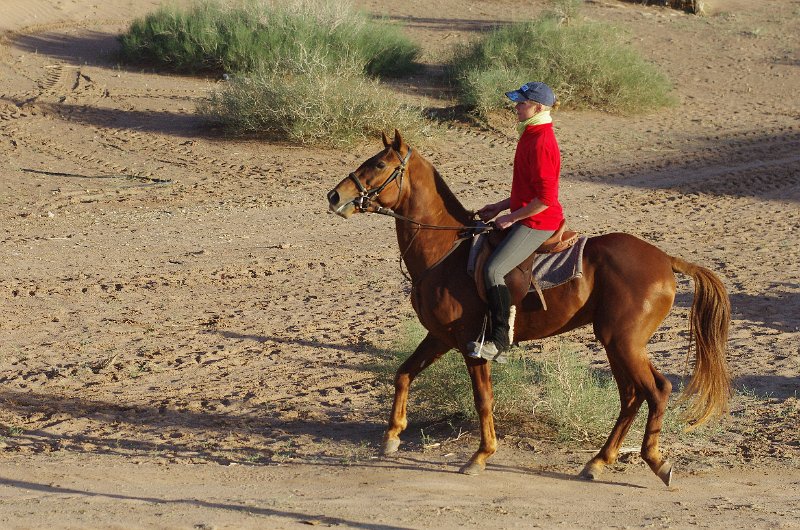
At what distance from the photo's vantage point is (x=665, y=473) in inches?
248

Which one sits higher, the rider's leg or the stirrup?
the rider's leg

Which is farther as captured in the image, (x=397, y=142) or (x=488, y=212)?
(x=488, y=212)

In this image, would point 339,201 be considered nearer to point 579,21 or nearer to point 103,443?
point 103,443

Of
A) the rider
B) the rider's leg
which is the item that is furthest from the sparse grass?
the rider's leg

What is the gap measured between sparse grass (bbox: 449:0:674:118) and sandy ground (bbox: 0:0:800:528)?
54 cm

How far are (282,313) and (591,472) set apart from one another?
420 centimetres

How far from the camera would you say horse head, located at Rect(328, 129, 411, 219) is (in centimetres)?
638

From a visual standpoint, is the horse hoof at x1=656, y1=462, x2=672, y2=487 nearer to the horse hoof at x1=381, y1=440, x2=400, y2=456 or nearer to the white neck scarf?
the horse hoof at x1=381, y1=440, x2=400, y2=456

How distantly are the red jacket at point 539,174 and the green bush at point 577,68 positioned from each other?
12.4 metres

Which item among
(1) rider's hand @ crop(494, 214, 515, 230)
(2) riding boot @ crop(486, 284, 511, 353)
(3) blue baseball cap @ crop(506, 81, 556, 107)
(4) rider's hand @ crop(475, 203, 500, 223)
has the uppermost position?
(3) blue baseball cap @ crop(506, 81, 556, 107)

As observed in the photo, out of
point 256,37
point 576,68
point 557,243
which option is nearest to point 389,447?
point 557,243

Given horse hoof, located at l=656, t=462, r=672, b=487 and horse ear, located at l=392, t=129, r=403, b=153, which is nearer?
horse hoof, located at l=656, t=462, r=672, b=487

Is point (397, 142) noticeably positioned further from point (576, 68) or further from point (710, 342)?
point (576, 68)

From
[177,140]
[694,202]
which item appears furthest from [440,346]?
[177,140]
